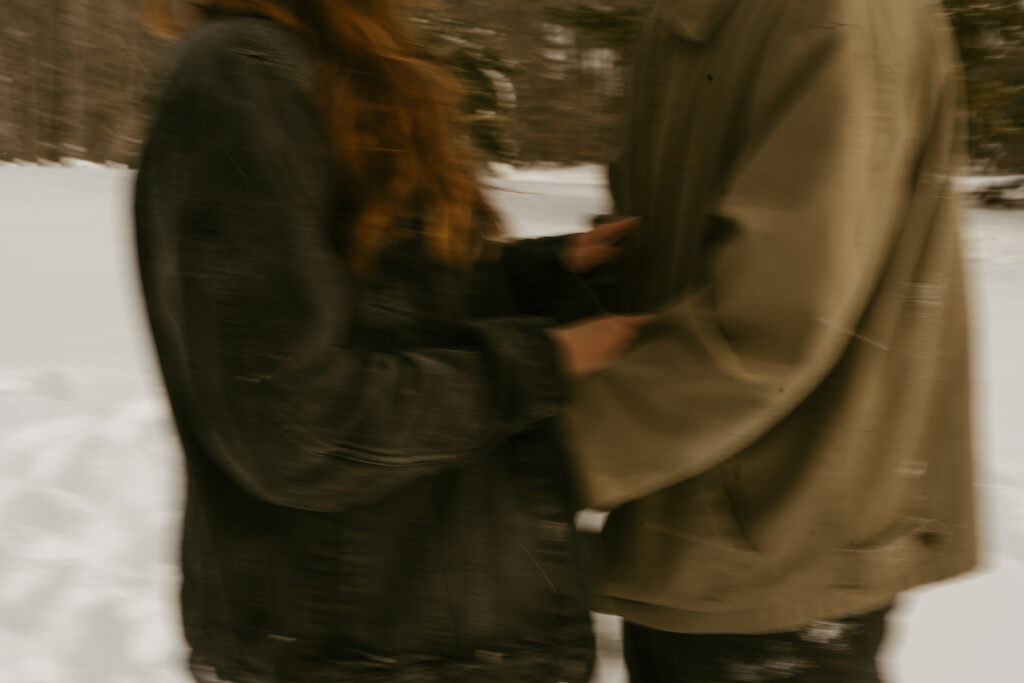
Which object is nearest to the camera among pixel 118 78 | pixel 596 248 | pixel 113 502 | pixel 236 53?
pixel 236 53

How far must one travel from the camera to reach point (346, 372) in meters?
0.82

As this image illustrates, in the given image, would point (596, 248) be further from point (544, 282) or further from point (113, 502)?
point (113, 502)

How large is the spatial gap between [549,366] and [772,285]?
0.21 m

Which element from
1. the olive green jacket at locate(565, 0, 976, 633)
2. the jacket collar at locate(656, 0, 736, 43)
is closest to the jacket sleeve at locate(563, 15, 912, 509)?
the olive green jacket at locate(565, 0, 976, 633)

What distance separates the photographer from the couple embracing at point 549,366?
2.62 feet

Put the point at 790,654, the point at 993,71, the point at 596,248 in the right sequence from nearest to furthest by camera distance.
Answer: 1. the point at 790,654
2. the point at 596,248
3. the point at 993,71

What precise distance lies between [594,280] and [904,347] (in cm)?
39

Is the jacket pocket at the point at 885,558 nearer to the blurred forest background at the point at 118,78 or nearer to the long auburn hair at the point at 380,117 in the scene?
the long auburn hair at the point at 380,117

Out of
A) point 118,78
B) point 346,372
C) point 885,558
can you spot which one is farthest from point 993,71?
point 346,372

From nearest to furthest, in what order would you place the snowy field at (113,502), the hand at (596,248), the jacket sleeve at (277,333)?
1. the jacket sleeve at (277,333)
2. the hand at (596,248)
3. the snowy field at (113,502)

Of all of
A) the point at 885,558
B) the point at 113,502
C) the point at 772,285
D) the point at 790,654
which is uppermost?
the point at 772,285

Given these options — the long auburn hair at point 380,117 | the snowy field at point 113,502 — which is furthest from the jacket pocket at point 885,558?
the long auburn hair at point 380,117

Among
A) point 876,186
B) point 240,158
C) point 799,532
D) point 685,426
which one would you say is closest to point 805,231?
point 876,186

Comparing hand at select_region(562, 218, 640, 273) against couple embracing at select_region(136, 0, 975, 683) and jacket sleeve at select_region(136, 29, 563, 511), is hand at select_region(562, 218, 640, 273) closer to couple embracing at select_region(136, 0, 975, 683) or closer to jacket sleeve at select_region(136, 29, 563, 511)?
couple embracing at select_region(136, 0, 975, 683)
